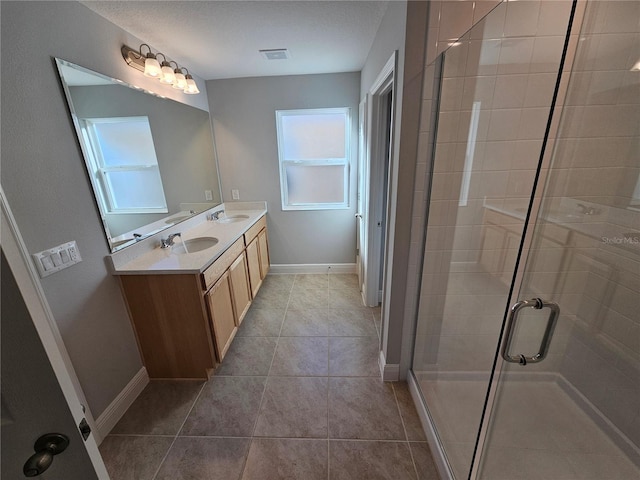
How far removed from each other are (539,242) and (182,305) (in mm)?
2122

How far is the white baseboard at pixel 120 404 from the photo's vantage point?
1.57 metres

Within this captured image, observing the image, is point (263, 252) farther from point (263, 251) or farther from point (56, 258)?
point (56, 258)

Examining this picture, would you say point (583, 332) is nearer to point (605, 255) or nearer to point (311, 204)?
point (605, 255)

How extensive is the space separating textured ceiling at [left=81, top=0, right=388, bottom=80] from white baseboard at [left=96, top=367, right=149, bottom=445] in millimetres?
2417

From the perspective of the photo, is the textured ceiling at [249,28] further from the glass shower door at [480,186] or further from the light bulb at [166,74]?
the glass shower door at [480,186]

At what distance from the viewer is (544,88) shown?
109cm

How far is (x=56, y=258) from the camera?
132cm

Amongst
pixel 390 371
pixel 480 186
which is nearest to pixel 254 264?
pixel 390 371

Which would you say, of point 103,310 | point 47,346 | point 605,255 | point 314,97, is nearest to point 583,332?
point 605,255

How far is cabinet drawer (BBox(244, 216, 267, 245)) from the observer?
2.69 m

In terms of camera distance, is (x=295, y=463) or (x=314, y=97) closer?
(x=295, y=463)

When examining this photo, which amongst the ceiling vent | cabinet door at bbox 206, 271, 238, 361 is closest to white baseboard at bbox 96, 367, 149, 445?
cabinet door at bbox 206, 271, 238, 361

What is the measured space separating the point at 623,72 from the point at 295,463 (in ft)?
7.80
